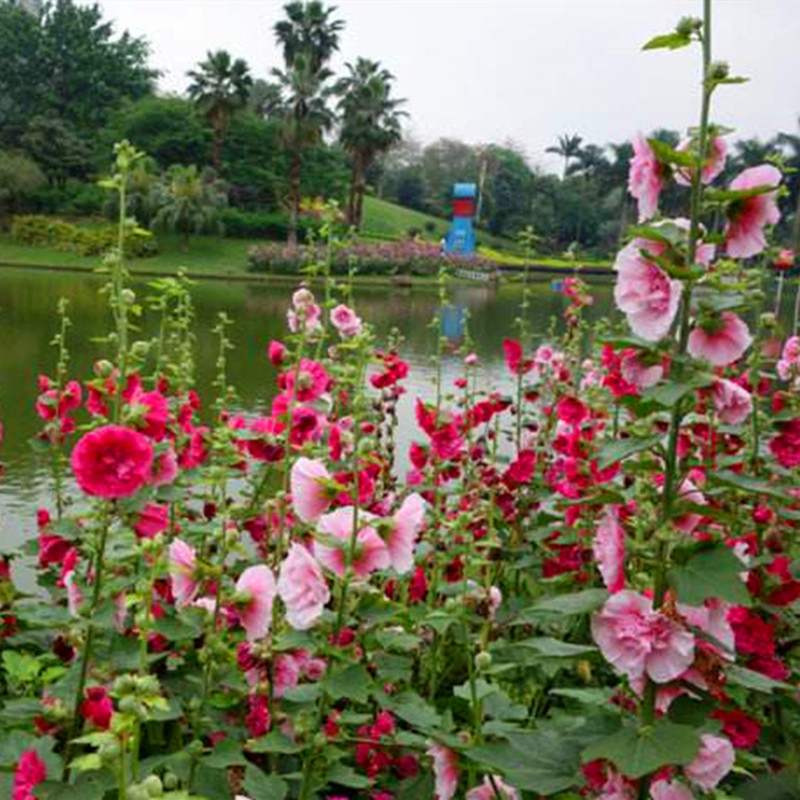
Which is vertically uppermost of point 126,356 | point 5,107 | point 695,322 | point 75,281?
point 5,107

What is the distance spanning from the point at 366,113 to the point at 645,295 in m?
35.4

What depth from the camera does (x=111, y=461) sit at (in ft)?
5.16

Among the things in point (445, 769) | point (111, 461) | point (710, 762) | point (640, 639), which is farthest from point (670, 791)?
point (111, 461)

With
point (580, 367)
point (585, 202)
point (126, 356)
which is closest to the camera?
point (126, 356)

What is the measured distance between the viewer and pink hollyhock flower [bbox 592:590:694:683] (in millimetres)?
1182

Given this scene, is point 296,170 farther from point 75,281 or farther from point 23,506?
point 23,506

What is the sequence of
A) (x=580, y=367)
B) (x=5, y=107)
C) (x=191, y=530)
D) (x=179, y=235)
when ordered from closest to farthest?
(x=191, y=530)
(x=580, y=367)
(x=179, y=235)
(x=5, y=107)

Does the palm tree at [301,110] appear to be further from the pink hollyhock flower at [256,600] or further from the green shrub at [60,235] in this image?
the pink hollyhock flower at [256,600]

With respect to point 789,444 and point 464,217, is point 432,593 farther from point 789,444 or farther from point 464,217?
point 464,217

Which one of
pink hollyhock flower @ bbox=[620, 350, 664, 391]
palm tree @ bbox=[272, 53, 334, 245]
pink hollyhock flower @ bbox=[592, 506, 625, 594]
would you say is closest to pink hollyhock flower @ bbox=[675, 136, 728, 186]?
pink hollyhock flower @ bbox=[620, 350, 664, 391]

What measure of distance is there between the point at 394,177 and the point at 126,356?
57286 millimetres

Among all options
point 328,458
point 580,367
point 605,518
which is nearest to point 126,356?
point 328,458

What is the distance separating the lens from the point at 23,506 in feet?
15.4

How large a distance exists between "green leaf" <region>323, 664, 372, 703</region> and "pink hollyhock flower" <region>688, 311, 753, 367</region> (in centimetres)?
68
